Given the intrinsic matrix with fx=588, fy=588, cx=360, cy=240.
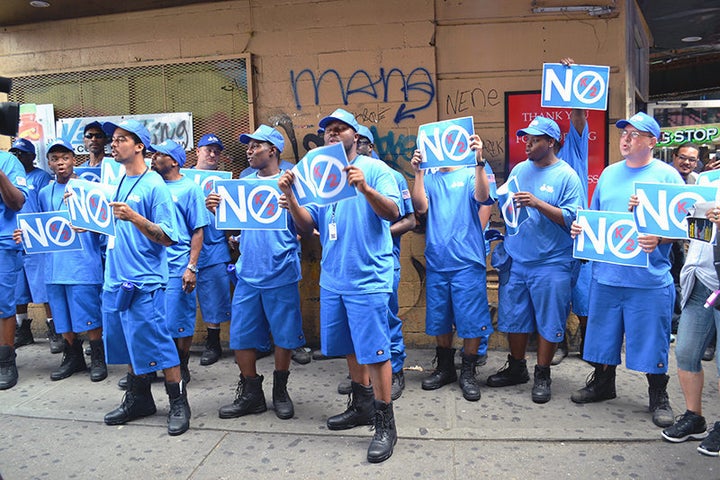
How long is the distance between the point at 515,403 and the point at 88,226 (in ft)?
11.4

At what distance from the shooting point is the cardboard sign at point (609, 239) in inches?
162

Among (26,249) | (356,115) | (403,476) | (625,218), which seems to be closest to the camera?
(403,476)

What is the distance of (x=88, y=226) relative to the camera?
426cm

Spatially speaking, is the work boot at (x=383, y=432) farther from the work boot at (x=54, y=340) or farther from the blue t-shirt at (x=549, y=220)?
the work boot at (x=54, y=340)

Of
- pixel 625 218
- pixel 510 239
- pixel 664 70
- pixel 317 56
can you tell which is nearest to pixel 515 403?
pixel 510 239

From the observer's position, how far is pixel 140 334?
13.5 feet

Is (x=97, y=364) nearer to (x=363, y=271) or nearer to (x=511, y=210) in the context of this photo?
(x=363, y=271)

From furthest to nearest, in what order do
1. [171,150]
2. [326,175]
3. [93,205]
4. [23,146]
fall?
[23,146] < [171,150] < [93,205] < [326,175]

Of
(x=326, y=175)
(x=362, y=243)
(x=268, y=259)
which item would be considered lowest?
(x=268, y=259)

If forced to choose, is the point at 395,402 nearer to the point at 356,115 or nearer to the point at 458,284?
the point at 458,284

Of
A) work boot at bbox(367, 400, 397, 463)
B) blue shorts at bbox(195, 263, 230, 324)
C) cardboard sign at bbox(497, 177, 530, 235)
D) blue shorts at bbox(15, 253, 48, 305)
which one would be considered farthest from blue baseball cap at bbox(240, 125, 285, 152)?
blue shorts at bbox(15, 253, 48, 305)

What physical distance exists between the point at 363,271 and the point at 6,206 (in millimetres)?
3747

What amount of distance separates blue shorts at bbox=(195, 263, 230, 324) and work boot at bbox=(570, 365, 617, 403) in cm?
332

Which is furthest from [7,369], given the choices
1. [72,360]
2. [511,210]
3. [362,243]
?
[511,210]
